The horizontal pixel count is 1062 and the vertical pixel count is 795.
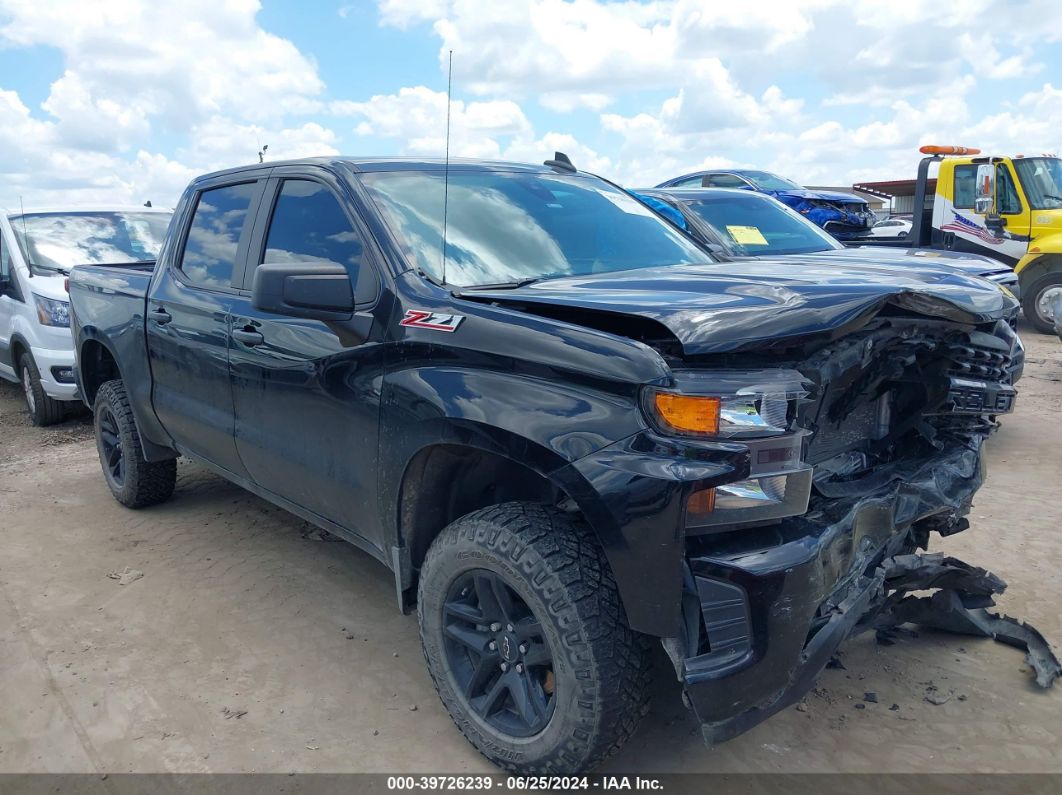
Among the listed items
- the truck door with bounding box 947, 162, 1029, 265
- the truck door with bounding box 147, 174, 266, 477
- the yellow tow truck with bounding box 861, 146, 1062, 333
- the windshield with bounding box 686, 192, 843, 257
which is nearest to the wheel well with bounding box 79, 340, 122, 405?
the truck door with bounding box 147, 174, 266, 477

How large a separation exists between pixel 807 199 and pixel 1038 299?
3.23 meters

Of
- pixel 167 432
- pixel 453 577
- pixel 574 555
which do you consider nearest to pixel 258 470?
pixel 167 432

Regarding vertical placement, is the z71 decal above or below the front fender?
above

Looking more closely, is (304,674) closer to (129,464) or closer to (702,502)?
(702,502)

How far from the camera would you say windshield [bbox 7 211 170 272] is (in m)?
7.56

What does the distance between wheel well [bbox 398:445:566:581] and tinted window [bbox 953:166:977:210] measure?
409 inches

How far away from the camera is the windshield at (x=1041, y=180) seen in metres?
11.0

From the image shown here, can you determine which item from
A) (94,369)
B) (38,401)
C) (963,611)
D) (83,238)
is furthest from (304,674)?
(83,238)

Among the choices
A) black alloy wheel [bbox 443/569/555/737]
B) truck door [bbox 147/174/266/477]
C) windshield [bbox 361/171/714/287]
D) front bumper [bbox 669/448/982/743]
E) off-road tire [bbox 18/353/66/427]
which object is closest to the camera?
front bumper [bbox 669/448/982/743]

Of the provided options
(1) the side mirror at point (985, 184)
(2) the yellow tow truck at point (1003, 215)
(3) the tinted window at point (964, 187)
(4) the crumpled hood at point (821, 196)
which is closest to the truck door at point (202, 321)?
(2) the yellow tow truck at point (1003, 215)

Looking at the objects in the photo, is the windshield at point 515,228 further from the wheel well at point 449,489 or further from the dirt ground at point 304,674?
the dirt ground at point 304,674

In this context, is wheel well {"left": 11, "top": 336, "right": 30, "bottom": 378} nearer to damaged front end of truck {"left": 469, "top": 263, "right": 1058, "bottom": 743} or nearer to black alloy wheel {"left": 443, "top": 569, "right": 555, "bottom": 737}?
black alloy wheel {"left": 443, "top": 569, "right": 555, "bottom": 737}

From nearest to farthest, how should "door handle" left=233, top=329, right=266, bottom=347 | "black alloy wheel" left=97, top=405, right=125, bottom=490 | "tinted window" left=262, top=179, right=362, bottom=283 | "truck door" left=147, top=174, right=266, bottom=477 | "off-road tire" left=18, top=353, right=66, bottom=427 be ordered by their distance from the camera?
"tinted window" left=262, top=179, right=362, bottom=283 → "door handle" left=233, top=329, right=266, bottom=347 → "truck door" left=147, top=174, right=266, bottom=477 → "black alloy wheel" left=97, top=405, right=125, bottom=490 → "off-road tire" left=18, top=353, right=66, bottom=427

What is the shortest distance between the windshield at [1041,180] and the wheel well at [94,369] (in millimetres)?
10701
